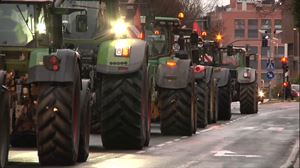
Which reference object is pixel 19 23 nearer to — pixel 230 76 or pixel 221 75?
pixel 221 75

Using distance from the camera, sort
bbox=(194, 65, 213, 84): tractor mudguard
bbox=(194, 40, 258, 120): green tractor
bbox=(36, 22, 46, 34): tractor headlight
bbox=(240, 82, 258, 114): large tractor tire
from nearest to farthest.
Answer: bbox=(36, 22, 46, 34): tractor headlight < bbox=(194, 65, 213, 84): tractor mudguard < bbox=(194, 40, 258, 120): green tractor < bbox=(240, 82, 258, 114): large tractor tire

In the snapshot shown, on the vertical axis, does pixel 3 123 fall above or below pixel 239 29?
below

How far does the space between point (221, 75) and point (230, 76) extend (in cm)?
126

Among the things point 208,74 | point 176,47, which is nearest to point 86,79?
point 176,47

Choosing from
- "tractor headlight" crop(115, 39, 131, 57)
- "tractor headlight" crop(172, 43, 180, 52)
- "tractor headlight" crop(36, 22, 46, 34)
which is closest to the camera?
"tractor headlight" crop(36, 22, 46, 34)

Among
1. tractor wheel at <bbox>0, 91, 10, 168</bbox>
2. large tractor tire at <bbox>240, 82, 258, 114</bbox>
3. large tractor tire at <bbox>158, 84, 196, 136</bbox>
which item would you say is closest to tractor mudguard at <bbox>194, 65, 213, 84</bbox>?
large tractor tire at <bbox>158, 84, 196, 136</bbox>

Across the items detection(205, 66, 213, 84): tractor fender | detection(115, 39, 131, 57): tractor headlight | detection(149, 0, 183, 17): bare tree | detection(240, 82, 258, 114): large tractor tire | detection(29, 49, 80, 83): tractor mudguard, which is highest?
detection(149, 0, 183, 17): bare tree

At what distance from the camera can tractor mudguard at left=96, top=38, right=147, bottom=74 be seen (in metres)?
16.3

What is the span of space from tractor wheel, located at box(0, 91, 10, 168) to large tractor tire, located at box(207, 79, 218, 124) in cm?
1644

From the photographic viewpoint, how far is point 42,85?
12.7 meters

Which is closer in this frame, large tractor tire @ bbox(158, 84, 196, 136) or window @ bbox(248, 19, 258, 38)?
large tractor tire @ bbox(158, 84, 196, 136)

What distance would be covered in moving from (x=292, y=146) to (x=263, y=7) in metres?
3.10

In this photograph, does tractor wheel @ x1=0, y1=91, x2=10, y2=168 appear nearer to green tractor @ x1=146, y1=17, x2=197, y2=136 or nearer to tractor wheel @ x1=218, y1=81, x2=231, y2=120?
green tractor @ x1=146, y1=17, x2=197, y2=136

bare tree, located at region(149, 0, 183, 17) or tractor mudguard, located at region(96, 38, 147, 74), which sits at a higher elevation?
bare tree, located at region(149, 0, 183, 17)
